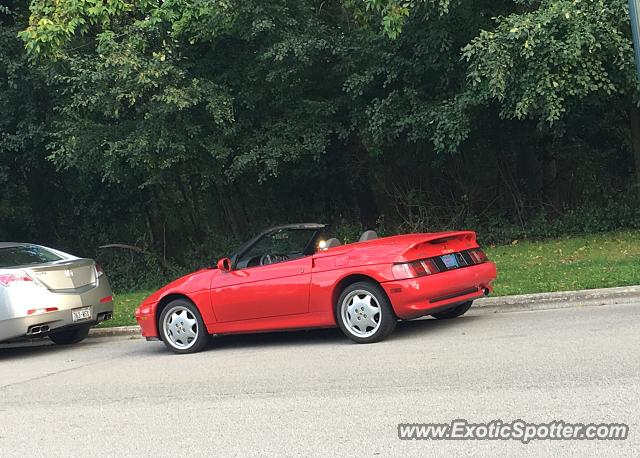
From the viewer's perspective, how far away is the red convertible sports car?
792cm

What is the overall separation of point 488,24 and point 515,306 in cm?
737

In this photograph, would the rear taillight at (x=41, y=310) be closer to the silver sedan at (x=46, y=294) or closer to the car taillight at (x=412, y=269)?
the silver sedan at (x=46, y=294)

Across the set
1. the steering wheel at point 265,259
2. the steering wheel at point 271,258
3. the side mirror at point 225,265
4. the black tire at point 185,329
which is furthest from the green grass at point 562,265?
the side mirror at point 225,265

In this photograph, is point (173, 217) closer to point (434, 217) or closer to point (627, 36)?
point (434, 217)

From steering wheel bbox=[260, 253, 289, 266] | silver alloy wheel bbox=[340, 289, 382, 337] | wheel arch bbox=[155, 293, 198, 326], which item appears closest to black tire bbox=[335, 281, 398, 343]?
silver alloy wheel bbox=[340, 289, 382, 337]

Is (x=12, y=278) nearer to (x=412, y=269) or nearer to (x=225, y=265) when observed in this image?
(x=225, y=265)

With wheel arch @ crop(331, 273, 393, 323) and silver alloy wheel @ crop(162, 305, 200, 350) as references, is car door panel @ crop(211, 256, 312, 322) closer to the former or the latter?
wheel arch @ crop(331, 273, 393, 323)

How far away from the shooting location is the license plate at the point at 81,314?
33.3 ft

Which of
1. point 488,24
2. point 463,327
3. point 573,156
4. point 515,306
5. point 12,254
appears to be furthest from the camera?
point 573,156

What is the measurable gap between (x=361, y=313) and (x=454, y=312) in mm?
1834

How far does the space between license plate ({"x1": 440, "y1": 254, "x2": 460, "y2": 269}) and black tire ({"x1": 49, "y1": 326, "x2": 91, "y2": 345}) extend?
19.1 ft

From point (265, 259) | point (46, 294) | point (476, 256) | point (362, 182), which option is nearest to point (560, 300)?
point (476, 256)

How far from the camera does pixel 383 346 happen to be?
7969 mm

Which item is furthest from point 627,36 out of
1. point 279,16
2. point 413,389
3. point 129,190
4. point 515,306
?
point 129,190
